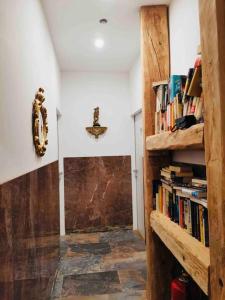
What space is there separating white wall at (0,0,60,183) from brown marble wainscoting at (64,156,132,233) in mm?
2322

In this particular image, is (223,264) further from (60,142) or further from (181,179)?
Answer: (60,142)

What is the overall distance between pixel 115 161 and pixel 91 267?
1842mm

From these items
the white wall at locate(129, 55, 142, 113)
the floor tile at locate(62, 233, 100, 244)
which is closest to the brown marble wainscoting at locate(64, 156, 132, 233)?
the floor tile at locate(62, 233, 100, 244)

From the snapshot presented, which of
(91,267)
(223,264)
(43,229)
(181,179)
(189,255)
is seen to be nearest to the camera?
(223,264)

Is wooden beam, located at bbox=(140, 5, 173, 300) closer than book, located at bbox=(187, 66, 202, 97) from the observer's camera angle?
No

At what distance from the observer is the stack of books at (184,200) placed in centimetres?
152

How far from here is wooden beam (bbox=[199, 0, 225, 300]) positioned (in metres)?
1.06

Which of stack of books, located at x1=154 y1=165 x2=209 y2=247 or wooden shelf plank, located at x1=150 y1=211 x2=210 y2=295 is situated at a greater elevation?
stack of books, located at x1=154 y1=165 x2=209 y2=247

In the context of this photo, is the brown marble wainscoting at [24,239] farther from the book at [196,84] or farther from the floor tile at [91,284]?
the book at [196,84]

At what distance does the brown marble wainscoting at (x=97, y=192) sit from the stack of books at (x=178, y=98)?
86.6 inches

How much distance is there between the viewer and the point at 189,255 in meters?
1.39

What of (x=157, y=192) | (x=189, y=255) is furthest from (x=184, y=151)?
(x=189, y=255)

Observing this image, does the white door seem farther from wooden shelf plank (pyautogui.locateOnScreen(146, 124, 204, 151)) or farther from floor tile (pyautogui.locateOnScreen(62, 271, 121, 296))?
wooden shelf plank (pyautogui.locateOnScreen(146, 124, 204, 151))

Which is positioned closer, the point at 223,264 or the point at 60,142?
the point at 223,264
